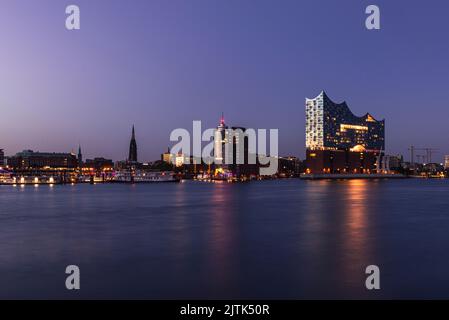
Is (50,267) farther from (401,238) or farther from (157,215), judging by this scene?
(157,215)

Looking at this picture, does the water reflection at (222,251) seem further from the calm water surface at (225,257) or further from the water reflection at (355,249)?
the water reflection at (355,249)

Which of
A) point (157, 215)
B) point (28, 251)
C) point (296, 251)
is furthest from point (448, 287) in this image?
point (157, 215)

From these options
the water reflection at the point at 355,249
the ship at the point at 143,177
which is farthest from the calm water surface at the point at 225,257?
the ship at the point at 143,177

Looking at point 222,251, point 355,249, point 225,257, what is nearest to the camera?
point 225,257

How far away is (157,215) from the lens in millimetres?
38656

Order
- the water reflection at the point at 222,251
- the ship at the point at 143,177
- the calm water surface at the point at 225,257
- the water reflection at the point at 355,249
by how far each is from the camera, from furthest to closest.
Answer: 1. the ship at the point at 143,177
2. the water reflection at the point at 355,249
3. the water reflection at the point at 222,251
4. the calm water surface at the point at 225,257

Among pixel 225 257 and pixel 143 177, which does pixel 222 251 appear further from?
pixel 143 177

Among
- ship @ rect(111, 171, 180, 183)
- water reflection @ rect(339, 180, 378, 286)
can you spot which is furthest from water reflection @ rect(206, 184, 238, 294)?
ship @ rect(111, 171, 180, 183)

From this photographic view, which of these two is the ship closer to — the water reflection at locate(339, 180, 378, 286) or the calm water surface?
the calm water surface

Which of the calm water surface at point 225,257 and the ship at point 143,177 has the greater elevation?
the calm water surface at point 225,257

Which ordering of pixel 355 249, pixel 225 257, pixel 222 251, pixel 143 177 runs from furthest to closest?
pixel 143 177, pixel 355 249, pixel 222 251, pixel 225 257

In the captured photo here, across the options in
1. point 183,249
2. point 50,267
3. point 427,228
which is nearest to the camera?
point 50,267

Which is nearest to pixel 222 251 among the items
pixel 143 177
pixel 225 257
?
pixel 225 257
